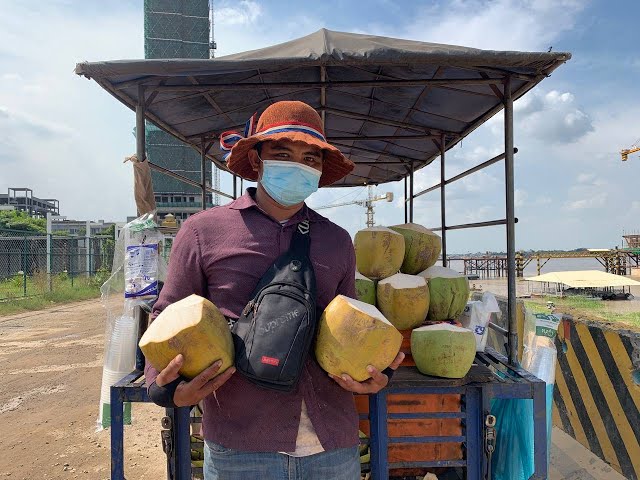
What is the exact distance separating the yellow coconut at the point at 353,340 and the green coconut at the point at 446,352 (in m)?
0.84

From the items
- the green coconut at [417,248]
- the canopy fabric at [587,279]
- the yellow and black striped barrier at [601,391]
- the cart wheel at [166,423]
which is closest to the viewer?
the cart wheel at [166,423]

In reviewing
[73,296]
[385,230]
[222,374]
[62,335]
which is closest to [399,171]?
[385,230]

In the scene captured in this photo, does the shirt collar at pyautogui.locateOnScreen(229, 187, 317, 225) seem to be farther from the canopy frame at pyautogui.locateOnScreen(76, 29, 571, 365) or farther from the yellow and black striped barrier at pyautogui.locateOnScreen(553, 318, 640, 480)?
the yellow and black striped barrier at pyautogui.locateOnScreen(553, 318, 640, 480)

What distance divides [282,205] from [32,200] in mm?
66651

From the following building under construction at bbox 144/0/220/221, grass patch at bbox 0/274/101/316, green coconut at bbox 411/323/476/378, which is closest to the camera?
green coconut at bbox 411/323/476/378

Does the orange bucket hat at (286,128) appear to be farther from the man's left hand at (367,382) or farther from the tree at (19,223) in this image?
the tree at (19,223)

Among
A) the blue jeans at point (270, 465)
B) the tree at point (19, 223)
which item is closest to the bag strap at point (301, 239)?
the blue jeans at point (270, 465)

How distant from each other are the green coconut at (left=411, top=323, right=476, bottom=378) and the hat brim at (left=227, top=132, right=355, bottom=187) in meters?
0.96

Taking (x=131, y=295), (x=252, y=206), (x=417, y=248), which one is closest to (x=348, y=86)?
(x=417, y=248)

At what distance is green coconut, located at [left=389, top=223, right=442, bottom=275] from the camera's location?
3096 mm

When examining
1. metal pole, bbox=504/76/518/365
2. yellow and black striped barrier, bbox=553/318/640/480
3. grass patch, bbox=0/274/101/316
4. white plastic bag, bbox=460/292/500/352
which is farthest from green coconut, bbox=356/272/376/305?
grass patch, bbox=0/274/101/316

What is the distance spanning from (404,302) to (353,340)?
1265 millimetres

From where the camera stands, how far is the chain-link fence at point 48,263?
14781 millimetres

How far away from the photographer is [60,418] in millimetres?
4707
